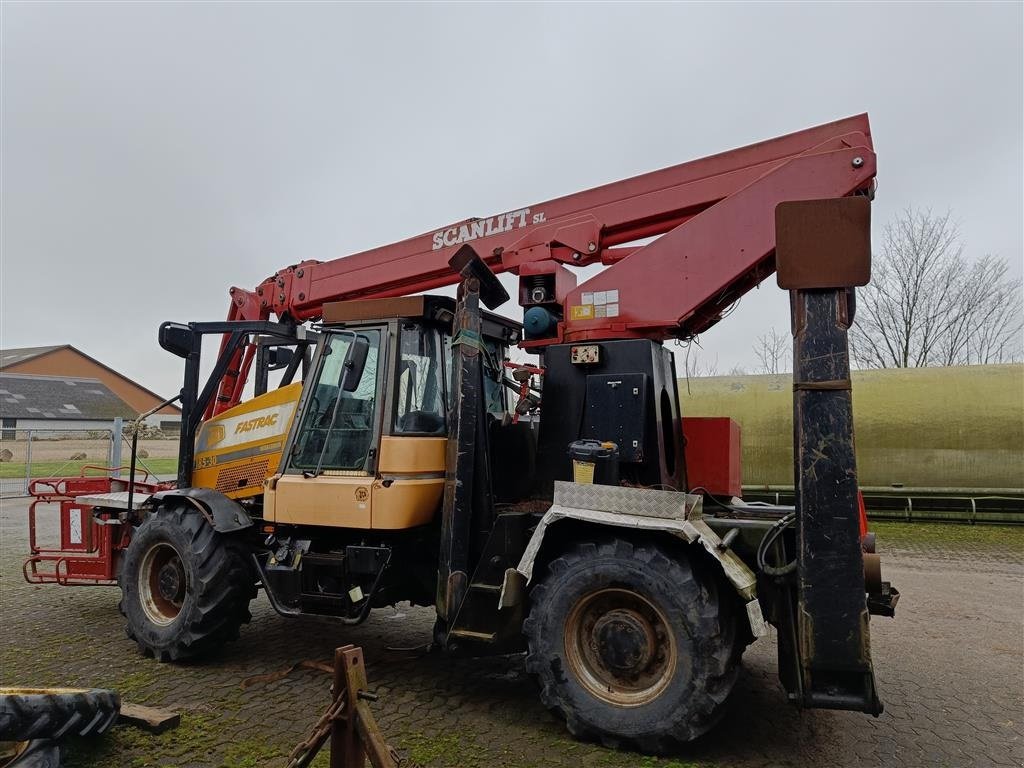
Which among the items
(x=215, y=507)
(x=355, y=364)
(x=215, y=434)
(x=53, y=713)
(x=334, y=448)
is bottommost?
(x=53, y=713)

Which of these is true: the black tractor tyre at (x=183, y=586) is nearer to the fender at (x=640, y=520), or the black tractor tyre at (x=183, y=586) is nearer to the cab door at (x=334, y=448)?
the cab door at (x=334, y=448)

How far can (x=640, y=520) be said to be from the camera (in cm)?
372

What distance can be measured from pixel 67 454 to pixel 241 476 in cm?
3014

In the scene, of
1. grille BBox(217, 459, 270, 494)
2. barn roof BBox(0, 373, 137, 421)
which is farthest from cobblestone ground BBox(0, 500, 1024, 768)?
barn roof BBox(0, 373, 137, 421)

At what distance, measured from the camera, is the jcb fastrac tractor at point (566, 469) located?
11.3 ft

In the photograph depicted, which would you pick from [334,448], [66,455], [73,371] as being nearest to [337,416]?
[334,448]

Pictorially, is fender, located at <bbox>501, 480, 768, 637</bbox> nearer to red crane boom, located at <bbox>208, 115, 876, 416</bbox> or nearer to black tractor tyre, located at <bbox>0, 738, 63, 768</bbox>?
red crane boom, located at <bbox>208, 115, 876, 416</bbox>

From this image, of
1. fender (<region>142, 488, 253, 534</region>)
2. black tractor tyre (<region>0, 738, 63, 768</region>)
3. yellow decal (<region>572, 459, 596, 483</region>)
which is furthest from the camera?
fender (<region>142, 488, 253, 534</region>)

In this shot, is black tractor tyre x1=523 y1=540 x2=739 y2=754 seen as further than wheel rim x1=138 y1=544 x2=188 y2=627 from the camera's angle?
No

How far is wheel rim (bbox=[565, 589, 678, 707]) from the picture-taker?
12.0ft

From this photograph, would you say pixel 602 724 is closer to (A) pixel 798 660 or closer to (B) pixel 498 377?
(A) pixel 798 660

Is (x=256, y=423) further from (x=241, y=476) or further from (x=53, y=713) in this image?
(x=53, y=713)

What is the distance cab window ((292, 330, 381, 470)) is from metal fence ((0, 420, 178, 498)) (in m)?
12.9

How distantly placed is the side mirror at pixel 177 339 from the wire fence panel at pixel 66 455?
11.8 m
